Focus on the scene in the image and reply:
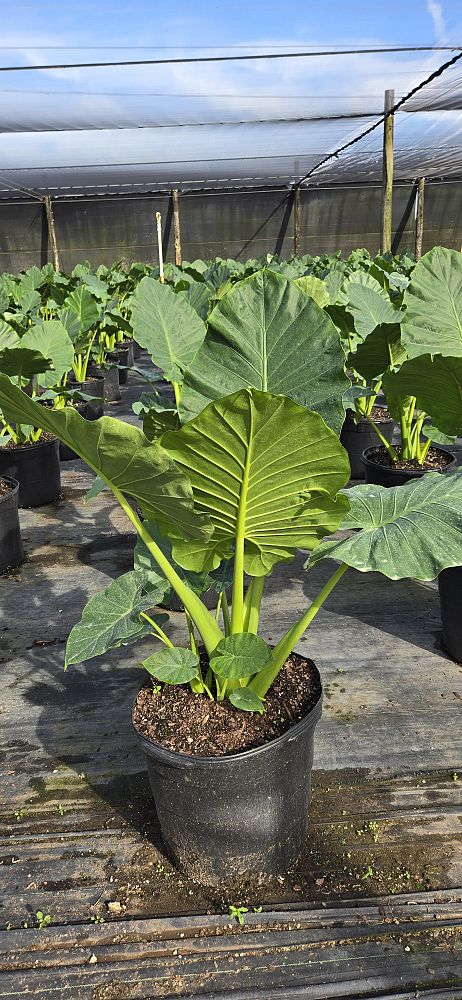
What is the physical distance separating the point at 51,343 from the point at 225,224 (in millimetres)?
10274

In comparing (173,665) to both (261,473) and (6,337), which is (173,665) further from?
(6,337)

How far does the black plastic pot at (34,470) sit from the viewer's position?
10.0 feet

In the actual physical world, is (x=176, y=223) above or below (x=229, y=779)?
above

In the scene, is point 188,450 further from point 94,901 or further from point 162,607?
point 162,607

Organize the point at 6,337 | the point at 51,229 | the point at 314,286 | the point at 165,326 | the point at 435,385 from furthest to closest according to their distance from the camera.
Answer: the point at 51,229
the point at 6,337
the point at 165,326
the point at 314,286
the point at 435,385

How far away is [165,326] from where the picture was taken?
2.06m

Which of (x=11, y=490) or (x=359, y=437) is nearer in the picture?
(x=11, y=490)

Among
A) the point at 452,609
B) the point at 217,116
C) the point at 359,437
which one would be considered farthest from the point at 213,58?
the point at 452,609

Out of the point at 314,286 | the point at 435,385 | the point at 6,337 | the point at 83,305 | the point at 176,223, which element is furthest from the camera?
the point at 176,223

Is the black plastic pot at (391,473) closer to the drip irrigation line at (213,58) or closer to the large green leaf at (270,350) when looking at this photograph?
the large green leaf at (270,350)

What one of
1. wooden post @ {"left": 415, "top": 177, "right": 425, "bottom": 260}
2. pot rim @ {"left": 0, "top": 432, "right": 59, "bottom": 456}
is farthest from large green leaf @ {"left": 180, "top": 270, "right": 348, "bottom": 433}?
wooden post @ {"left": 415, "top": 177, "right": 425, "bottom": 260}

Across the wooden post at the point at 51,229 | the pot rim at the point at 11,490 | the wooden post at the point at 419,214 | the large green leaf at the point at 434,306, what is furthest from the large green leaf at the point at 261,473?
the wooden post at the point at 419,214

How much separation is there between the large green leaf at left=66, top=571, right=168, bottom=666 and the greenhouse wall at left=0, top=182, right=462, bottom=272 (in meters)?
11.8

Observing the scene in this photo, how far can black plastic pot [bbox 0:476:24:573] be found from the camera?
2.44 m
